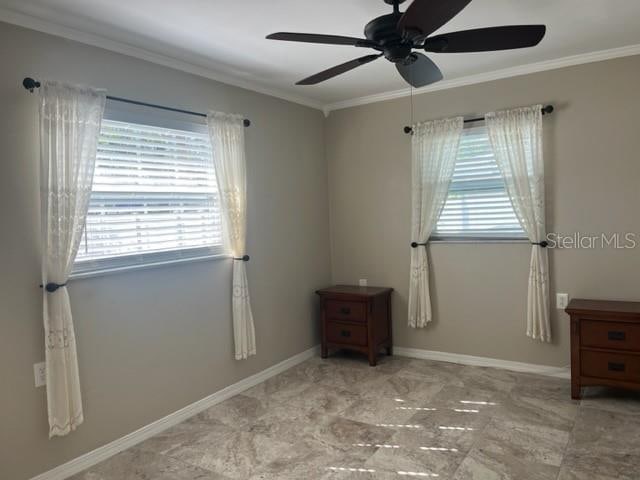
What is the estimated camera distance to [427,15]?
167 cm

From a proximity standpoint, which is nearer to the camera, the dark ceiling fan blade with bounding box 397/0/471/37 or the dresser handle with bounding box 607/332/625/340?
the dark ceiling fan blade with bounding box 397/0/471/37

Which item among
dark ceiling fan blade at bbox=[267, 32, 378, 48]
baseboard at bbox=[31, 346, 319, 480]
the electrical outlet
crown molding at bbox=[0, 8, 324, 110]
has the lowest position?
baseboard at bbox=[31, 346, 319, 480]

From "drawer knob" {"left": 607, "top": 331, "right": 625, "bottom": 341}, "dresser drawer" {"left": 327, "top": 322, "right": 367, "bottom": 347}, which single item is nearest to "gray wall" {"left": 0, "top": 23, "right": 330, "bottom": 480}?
"dresser drawer" {"left": 327, "top": 322, "right": 367, "bottom": 347}

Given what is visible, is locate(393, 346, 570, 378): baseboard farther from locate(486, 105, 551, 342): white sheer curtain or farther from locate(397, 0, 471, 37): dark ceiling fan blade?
locate(397, 0, 471, 37): dark ceiling fan blade

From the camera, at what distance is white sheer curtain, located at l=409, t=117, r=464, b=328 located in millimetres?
3852

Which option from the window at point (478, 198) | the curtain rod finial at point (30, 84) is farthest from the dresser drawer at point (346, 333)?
the curtain rod finial at point (30, 84)

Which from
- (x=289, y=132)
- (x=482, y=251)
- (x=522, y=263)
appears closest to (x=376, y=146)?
(x=289, y=132)

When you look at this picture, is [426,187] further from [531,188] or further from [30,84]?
[30,84]

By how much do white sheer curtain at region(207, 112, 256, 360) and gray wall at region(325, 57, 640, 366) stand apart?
131cm

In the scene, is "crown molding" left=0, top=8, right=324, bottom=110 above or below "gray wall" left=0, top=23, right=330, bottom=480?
above

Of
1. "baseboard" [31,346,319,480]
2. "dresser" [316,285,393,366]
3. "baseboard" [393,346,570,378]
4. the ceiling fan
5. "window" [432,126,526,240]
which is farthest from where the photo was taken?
"dresser" [316,285,393,366]

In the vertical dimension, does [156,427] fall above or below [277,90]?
below

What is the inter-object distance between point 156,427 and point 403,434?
4.95 feet

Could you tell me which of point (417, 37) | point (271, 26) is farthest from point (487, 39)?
point (271, 26)
